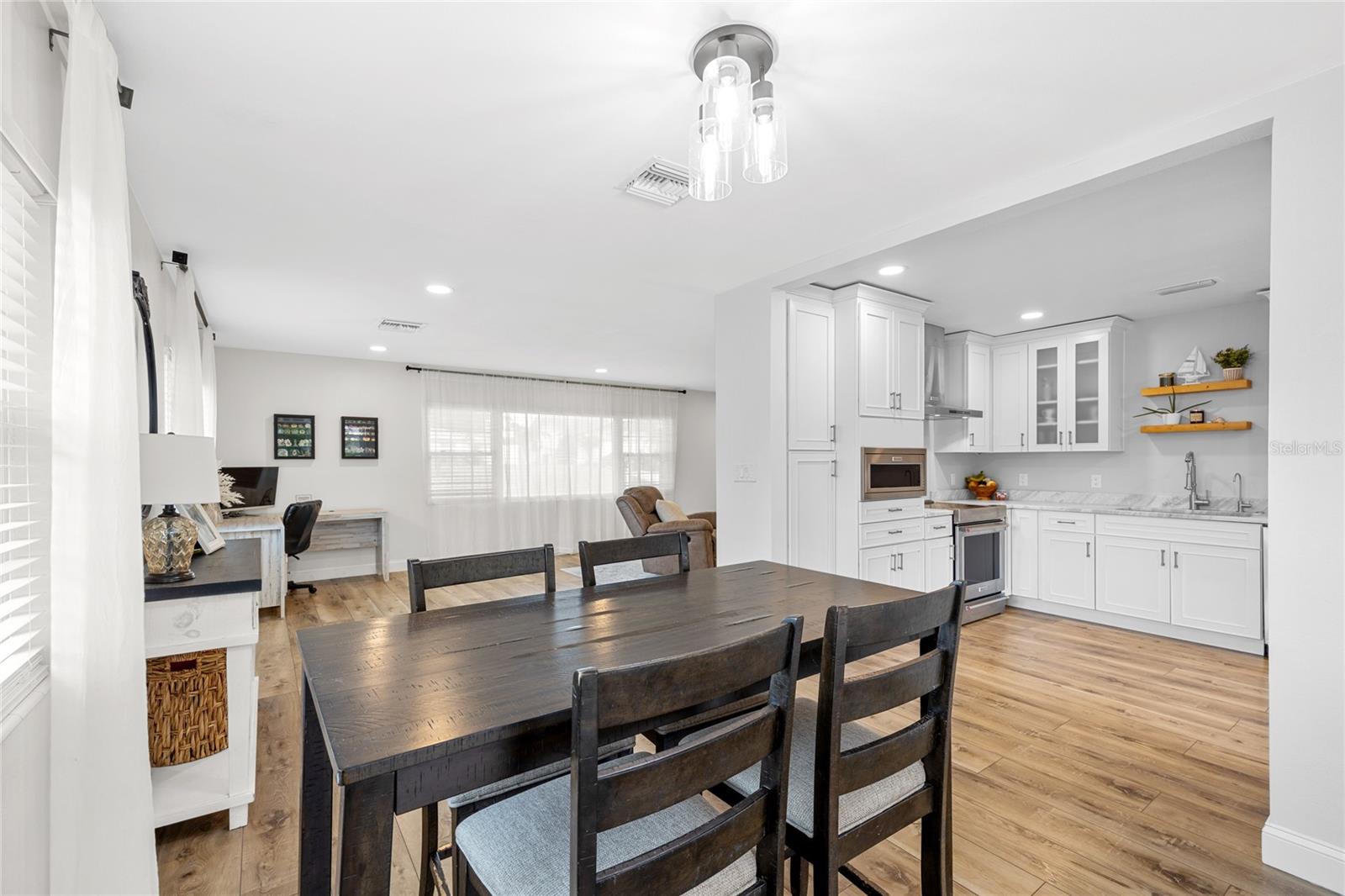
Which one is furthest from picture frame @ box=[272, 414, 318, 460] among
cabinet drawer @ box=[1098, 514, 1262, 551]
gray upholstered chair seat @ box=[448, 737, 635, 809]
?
cabinet drawer @ box=[1098, 514, 1262, 551]

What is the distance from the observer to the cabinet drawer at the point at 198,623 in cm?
198

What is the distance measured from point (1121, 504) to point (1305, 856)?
142 inches

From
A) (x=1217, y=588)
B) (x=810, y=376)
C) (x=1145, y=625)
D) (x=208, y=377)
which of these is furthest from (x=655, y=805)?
(x=208, y=377)

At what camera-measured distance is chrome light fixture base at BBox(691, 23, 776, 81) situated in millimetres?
1545

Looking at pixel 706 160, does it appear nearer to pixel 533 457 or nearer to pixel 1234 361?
pixel 1234 361

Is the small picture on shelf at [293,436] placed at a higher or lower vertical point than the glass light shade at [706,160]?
lower

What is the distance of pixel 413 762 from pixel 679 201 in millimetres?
2329

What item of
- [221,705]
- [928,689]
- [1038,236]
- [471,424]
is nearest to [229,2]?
[221,705]

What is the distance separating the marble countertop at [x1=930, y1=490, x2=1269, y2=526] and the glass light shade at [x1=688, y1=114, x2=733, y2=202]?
4.09 m

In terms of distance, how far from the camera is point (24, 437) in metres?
1.36

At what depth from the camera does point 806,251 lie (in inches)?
129

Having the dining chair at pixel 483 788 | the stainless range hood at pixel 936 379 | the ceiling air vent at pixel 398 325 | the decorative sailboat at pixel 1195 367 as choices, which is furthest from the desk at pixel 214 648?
the decorative sailboat at pixel 1195 367

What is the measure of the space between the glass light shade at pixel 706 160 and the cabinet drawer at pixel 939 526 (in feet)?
11.1

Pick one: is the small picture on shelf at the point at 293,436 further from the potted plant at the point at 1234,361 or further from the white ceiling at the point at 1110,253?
the potted plant at the point at 1234,361
